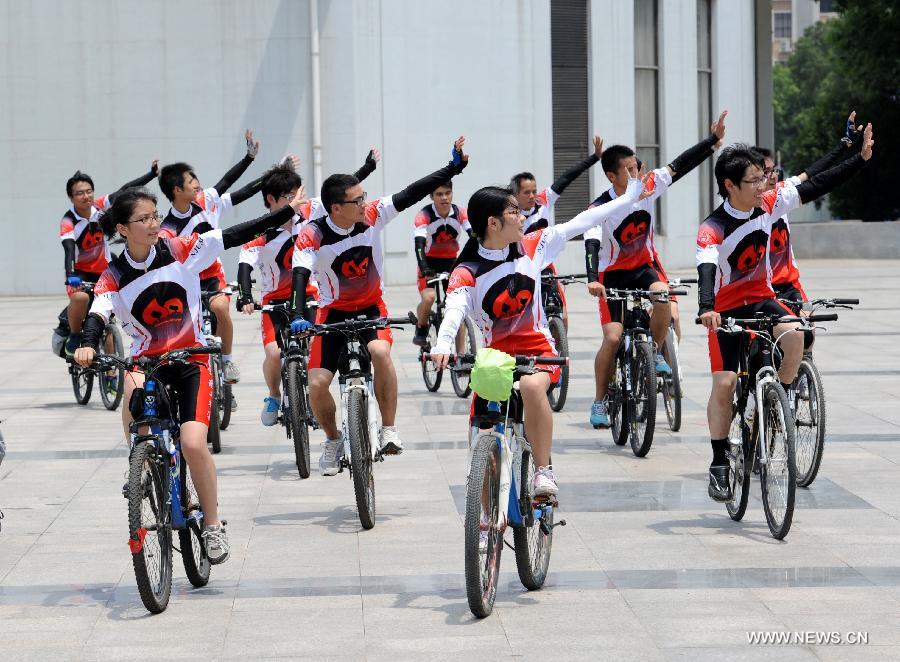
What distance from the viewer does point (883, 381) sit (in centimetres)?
1383

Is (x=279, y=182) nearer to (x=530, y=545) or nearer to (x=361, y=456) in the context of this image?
(x=361, y=456)

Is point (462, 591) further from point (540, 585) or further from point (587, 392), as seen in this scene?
point (587, 392)

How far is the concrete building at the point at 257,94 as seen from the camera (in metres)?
27.8

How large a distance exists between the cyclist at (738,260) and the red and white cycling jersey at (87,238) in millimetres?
7157

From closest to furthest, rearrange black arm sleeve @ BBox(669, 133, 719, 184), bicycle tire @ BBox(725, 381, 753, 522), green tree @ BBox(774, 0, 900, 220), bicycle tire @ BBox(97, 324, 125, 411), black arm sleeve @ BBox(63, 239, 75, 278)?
bicycle tire @ BBox(725, 381, 753, 522) → black arm sleeve @ BBox(669, 133, 719, 184) → bicycle tire @ BBox(97, 324, 125, 411) → black arm sleeve @ BBox(63, 239, 75, 278) → green tree @ BBox(774, 0, 900, 220)

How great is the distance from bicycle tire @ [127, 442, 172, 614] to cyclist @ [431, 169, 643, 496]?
136 centimetres

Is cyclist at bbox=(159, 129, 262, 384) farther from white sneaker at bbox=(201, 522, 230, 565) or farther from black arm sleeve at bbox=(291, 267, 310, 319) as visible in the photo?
white sneaker at bbox=(201, 522, 230, 565)

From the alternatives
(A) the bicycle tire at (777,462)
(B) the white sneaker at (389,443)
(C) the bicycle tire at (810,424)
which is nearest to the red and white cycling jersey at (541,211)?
(C) the bicycle tire at (810,424)

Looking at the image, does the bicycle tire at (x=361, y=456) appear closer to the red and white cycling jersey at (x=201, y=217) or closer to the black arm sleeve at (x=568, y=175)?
the red and white cycling jersey at (x=201, y=217)

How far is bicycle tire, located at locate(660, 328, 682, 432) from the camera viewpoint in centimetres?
1096

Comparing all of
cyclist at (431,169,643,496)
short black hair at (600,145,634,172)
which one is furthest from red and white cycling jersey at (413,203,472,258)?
cyclist at (431,169,643,496)

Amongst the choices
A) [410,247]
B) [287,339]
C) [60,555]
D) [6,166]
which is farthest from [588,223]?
[6,166]

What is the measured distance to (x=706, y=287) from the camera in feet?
25.8

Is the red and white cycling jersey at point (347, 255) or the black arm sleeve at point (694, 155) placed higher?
the black arm sleeve at point (694, 155)
